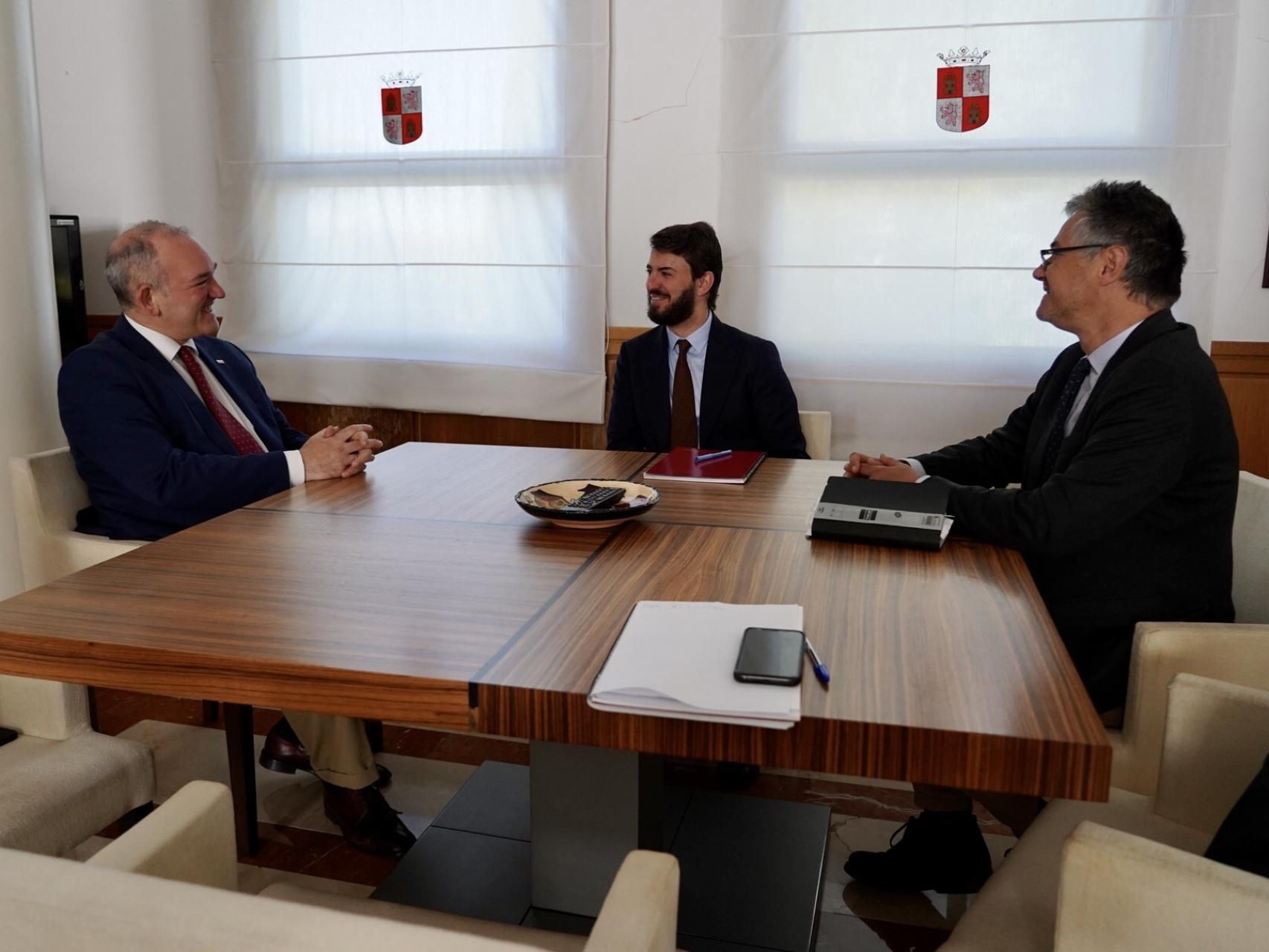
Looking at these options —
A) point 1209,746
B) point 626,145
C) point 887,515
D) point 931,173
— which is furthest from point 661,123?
point 1209,746

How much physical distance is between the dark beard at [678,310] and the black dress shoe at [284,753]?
4.83ft

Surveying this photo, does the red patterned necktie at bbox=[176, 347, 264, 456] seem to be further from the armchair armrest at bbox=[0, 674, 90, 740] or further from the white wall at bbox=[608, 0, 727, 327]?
the white wall at bbox=[608, 0, 727, 327]

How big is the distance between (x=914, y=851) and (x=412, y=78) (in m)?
3.05

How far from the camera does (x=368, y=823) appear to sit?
2186 millimetres

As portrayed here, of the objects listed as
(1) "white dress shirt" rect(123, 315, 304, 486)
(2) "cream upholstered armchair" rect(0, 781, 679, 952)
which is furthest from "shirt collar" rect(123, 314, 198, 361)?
(2) "cream upholstered armchair" rect(0, 781, 679, 952)

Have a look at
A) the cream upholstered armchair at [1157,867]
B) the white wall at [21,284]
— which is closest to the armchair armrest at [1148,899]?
the cream upholstered armchair at [1157,867]

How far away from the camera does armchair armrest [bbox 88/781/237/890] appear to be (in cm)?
90

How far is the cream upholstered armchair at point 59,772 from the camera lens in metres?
1.47

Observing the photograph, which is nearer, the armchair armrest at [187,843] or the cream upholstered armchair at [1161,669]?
the armchair armrest at [187,843]

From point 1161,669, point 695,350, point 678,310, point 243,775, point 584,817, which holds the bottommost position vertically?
point 243,775

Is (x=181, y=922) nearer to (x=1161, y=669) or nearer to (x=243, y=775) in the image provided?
(x=1161, y=669)

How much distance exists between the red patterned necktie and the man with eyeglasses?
1433 millimetres

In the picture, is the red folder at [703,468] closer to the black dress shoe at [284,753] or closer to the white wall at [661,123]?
the black dress shoe at [284,753]

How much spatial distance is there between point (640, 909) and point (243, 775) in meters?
1.71
